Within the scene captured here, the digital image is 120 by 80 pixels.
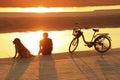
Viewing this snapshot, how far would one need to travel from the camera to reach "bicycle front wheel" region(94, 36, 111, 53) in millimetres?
15547

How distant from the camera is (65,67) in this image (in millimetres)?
12719

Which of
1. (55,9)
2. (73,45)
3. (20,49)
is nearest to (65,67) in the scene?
(20,49)

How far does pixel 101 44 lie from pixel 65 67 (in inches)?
127

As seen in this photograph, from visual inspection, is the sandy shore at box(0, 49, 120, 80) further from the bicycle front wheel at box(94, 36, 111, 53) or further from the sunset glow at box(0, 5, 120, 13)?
the sunset glow at box(0, 5, 120, 13)

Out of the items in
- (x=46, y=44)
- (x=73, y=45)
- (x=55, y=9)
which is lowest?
(x=73, y=45)

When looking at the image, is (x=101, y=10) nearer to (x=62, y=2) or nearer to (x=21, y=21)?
(x=62, y=2)

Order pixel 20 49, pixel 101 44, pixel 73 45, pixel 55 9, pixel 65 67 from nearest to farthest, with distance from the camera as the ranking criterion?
pixel 65 67 → pixel 20 49 → pixel 101 44 → pixel 73 45 → pixel 55 9

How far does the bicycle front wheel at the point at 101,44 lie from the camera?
1555 centimetres

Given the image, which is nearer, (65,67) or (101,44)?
(65,67)

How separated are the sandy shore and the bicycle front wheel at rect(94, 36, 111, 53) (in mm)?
236

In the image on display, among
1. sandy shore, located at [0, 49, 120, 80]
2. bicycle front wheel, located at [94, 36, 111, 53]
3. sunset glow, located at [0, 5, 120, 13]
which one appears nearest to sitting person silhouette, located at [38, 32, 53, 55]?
sandy shore, located at [0, 49, 120, 80]

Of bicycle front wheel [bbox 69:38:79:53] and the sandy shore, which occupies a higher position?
bicycle front wheel [bbox 69:38:79:53]

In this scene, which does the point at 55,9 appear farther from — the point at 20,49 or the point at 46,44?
the point at 20,49

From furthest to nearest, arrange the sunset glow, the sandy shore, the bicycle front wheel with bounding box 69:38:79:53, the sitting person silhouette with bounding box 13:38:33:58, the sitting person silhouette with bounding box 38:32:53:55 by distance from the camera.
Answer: the sunset glow → the bicycle front wheel with bounding box 69:38:79:53 → the sitting person silhouette with bounding box 38:32:53:55 → the sitting person silhouette with bounding box 13:38:33:58 → the sandy shore
